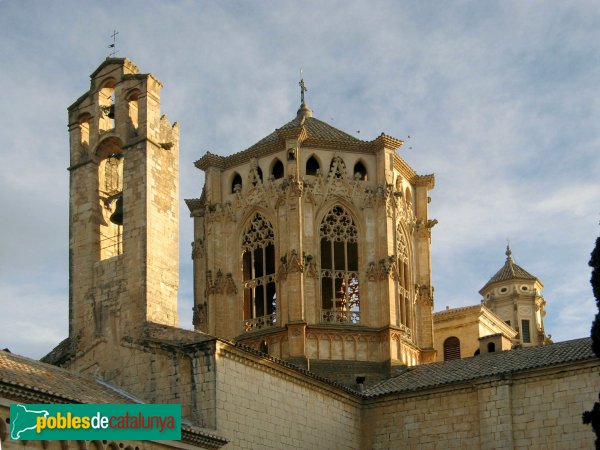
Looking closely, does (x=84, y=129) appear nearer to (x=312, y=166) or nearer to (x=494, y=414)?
(x=312, y=166)

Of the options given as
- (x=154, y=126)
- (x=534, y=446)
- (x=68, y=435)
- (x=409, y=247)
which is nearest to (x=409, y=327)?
(x=409, y=247)

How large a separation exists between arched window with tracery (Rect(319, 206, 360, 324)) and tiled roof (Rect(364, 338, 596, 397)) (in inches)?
138

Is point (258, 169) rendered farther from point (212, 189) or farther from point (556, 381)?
point (556, 381)

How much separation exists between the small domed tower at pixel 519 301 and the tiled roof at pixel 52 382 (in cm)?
2926

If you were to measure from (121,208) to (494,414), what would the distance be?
35.0 ft

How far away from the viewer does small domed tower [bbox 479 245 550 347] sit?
52.2 m

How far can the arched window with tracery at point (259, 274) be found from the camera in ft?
116

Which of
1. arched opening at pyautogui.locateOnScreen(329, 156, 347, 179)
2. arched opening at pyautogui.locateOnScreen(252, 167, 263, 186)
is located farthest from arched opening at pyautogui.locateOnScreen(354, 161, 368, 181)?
arched opening at pyautogui.locateOnScreen(252, 167, 263, 186)

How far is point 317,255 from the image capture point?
1390 inches

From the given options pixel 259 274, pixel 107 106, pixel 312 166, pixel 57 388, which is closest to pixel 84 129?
pixel 107 106

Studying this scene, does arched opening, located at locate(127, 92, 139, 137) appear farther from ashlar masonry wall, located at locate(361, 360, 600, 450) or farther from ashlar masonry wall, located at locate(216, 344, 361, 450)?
ashlar masonry wall, located at locate(361, 360, 600, 450)

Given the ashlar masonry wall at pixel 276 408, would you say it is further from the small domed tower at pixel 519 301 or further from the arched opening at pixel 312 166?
the small domed tower at pixel 519 301

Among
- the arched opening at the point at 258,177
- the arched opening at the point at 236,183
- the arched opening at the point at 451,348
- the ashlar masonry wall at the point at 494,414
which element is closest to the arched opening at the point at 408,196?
the arched opening at the point at 258,177

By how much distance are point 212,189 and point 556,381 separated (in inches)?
544
